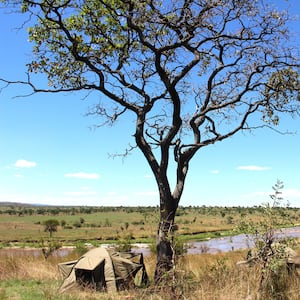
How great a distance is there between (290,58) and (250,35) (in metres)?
1.55

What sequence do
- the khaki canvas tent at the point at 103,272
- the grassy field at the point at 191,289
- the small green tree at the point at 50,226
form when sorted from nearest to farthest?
the grassy field at the point at 191,289
the khaki canvas tent at the point at 103,272
the small green tree at the point at 50,226

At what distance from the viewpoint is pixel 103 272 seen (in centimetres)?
1274

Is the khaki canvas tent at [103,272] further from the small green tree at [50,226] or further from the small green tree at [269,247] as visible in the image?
the small green tree at [50,226]

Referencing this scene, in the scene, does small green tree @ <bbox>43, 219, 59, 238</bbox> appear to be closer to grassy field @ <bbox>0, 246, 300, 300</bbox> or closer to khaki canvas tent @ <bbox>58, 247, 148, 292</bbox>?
grassy field @ <bbox>0, 246, 300, 300</bbox>

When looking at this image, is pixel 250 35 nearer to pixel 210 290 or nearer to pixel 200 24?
pixel 200 24

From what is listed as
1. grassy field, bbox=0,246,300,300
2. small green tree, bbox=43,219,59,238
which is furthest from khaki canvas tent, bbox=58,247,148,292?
small green tree, bbox=43,219,59,238

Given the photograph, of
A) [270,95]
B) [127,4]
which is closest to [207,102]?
[270,95]

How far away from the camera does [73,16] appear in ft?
42.5

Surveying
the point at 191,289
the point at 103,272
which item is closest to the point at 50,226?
the point at 103,272

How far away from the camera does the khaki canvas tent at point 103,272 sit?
40.8ft

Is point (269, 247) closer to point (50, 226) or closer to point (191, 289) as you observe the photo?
point (191, 289)

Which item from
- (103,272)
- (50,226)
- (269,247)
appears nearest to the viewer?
(269,247)

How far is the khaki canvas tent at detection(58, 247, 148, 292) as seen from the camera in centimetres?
1245

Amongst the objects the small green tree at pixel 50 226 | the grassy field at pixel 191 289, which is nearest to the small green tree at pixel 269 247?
the grassy field at pixel 191 289
